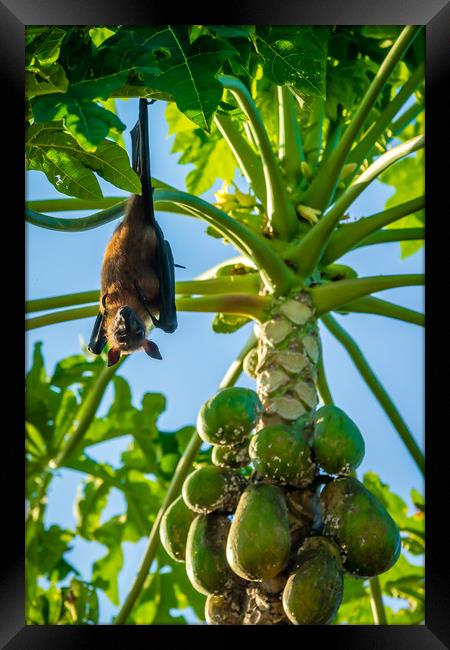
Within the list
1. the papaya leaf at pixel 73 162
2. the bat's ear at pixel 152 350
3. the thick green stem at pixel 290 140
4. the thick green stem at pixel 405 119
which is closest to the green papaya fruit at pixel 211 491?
the bat's ear at pixel 152 350

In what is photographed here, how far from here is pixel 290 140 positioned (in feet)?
10.3

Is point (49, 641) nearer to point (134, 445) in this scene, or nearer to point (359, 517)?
point (359, 517)

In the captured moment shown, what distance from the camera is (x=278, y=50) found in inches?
87.5

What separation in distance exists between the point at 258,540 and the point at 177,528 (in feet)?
Answer: 1.06

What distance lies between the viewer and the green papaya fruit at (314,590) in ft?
6.63

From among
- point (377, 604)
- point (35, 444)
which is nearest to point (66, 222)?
point (377, 604)

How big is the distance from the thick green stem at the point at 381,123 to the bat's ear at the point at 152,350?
1.05 meters

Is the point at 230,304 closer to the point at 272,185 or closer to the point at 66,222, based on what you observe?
the point at 272,185

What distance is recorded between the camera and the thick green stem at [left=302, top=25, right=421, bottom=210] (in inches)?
102

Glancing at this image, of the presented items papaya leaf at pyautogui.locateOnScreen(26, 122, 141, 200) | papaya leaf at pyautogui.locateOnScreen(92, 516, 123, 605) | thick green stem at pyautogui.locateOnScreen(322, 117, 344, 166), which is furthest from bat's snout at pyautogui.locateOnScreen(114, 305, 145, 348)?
papaya leaf at pyautogui.locateOnScreen(92, 516, 123, 605)

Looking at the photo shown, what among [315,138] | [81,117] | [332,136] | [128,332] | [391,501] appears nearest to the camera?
[81,117]

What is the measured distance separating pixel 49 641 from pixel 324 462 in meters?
0.76

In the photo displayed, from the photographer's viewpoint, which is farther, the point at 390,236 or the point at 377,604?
the point at 390,236

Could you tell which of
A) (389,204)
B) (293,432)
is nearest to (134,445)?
(389,204)
